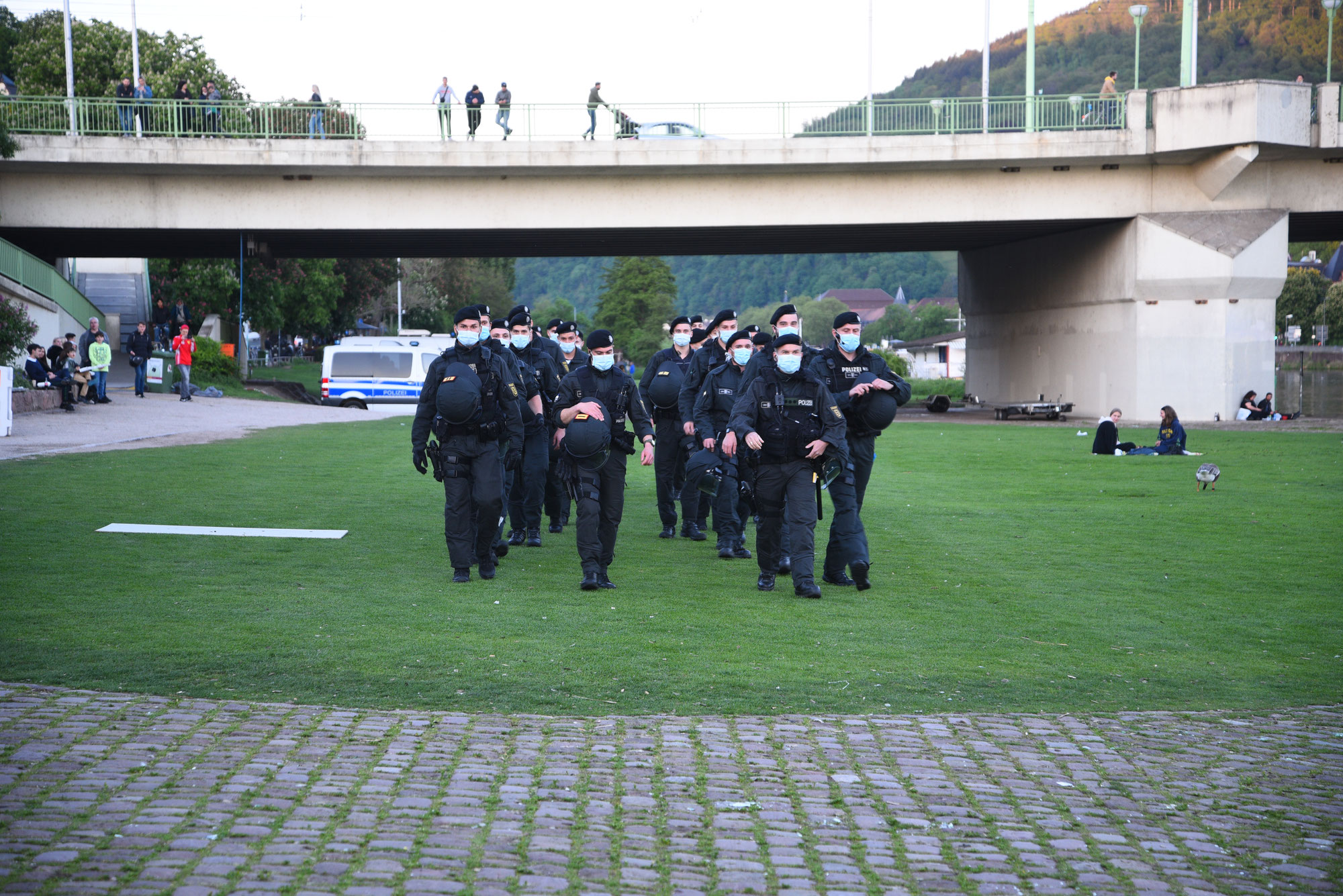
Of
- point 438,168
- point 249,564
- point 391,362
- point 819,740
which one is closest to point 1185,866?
point 819,740

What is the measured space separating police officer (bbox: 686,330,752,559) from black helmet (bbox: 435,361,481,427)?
2.21 meters

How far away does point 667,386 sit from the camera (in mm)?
11734

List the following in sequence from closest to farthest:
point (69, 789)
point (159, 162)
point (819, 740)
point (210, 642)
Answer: point (69, 789)
point (819, 740)
point (210, 642)
point (159, 162)

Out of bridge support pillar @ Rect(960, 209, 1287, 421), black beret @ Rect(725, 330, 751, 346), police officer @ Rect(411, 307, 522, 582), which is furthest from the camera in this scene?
bridge support pillar @ Rect(960, 209, 1287, 421)

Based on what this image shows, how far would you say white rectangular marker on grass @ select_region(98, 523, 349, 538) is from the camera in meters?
10.8

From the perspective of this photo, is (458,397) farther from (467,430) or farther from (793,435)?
(793,435)

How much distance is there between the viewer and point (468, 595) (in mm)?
8547

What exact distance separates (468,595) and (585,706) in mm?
2913

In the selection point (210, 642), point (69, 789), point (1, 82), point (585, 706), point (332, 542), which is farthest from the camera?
point (1, 82)

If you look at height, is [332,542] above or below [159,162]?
below

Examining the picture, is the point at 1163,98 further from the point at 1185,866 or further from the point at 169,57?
the point at 169,57

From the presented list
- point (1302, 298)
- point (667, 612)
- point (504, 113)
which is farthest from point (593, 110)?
point (1302, 298)

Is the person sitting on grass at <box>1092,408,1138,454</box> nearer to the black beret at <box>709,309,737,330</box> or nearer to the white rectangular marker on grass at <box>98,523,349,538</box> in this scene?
the black beret at <box>709,309,737,330</box>

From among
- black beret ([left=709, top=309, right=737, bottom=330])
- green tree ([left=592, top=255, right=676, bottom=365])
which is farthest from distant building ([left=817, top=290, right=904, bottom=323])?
black beret ([left=709, top=309, right=737, bottom=330])
